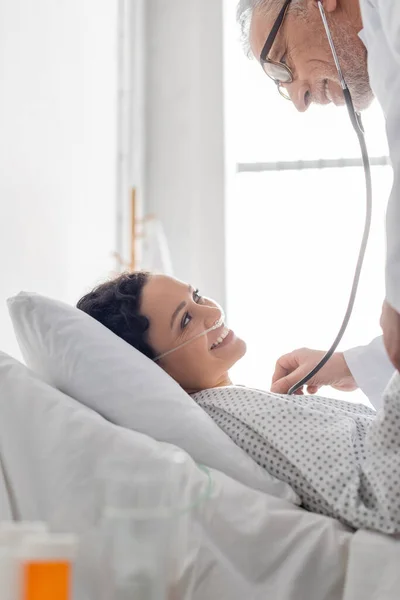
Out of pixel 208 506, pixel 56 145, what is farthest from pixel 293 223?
pixel 208 506

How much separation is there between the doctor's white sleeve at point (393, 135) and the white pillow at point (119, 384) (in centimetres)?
36

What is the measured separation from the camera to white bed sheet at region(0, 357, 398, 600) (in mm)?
944

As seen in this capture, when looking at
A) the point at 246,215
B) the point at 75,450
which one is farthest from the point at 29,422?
the point at 246,215

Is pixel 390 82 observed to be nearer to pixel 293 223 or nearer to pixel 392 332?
pixel 392 332

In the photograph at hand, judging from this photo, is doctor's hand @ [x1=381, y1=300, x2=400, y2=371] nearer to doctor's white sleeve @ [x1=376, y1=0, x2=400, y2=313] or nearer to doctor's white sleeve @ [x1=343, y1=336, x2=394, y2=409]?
doctor's white sleeve @ [x1=376, y1=0, x2=400, y2=313]

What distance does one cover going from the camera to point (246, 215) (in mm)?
3047

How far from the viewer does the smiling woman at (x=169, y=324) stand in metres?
1.42

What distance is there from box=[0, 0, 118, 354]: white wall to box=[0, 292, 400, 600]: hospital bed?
699 mm

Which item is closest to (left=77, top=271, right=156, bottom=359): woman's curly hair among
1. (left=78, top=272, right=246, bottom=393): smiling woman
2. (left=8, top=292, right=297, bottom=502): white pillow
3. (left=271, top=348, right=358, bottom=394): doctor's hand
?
(left=78, top=272, right=246, bottom=393): smiling woman

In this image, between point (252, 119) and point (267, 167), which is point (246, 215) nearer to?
point (267, 167)

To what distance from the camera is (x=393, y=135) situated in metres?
1.01

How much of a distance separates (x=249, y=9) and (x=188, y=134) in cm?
157

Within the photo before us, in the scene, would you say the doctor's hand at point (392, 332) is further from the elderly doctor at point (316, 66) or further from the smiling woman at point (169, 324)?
the smiling woman at point (169, 324)

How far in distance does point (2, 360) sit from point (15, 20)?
1053mm
